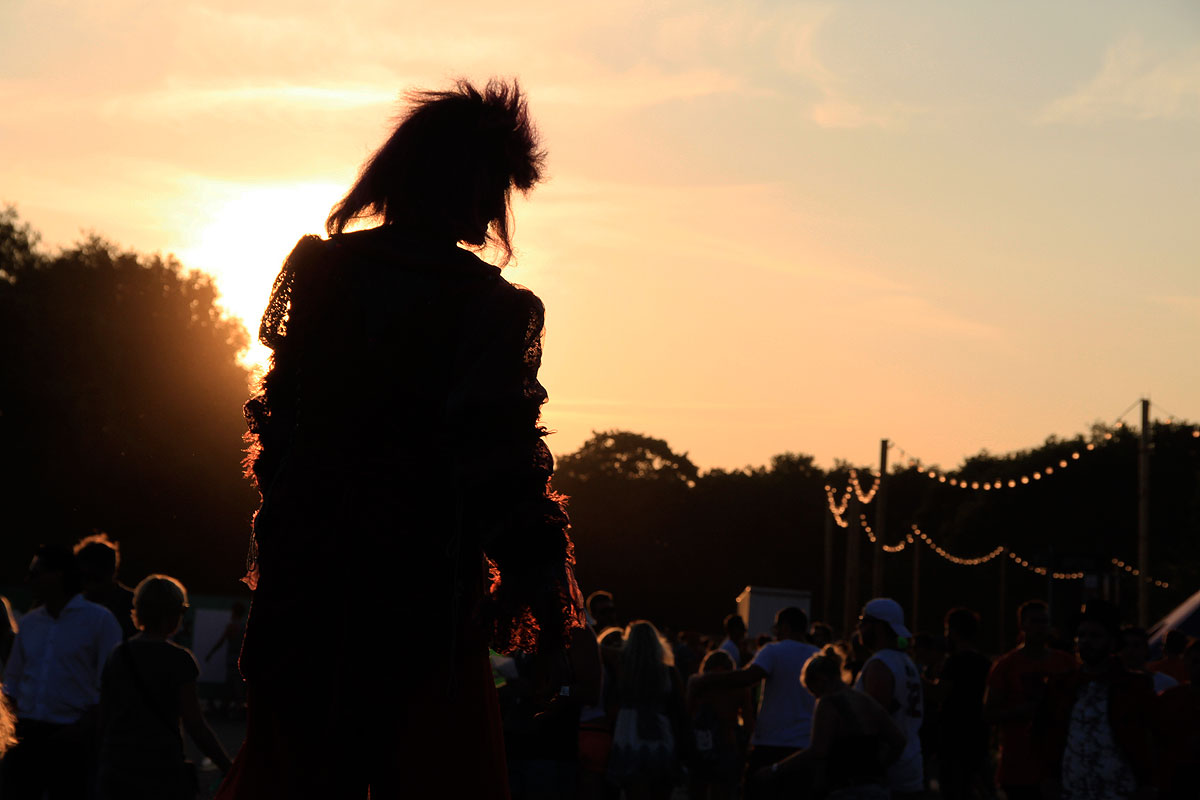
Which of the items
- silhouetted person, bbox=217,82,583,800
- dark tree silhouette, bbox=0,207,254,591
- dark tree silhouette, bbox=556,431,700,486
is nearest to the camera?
silhouetted person, bbox=217,82,583,800

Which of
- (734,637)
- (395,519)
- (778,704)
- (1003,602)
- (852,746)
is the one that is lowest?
(852,746)

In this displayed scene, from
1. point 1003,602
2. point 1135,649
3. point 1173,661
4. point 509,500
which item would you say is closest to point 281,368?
point 509,500

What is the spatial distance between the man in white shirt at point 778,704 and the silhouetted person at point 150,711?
5.06m

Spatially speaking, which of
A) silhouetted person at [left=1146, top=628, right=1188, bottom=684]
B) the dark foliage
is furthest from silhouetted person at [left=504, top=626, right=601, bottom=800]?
the dark foliage

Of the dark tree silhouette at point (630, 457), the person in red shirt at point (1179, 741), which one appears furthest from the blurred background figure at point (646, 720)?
the dark tree silhouette at point (630, 457)

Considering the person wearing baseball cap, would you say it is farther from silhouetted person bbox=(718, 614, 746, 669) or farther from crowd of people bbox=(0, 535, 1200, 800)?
silhouetted person bbox=(718, 614, 746, 669)

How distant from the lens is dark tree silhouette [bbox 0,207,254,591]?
5.82 m

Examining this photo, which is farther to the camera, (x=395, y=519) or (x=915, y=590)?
(x=915, y=590)

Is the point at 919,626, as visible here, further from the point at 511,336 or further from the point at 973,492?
the point at 511,336

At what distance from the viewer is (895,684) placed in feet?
35.5

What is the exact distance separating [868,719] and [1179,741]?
1.76 m

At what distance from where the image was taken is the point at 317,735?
2754 millimetres

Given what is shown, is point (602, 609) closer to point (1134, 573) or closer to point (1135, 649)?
point (1135, 649)

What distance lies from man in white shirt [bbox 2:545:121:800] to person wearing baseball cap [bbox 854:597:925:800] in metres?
4.92
